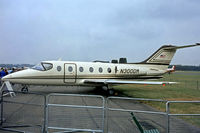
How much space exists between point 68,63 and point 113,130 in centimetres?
865

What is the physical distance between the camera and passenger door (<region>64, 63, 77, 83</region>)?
41.7 ft

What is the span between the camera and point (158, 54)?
50.9 ft

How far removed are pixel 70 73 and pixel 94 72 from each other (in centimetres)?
209

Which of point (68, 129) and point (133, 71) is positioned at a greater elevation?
point (133, 71)

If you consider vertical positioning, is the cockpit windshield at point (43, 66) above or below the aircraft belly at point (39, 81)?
above

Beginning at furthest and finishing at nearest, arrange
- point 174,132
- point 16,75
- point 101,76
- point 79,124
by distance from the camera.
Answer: point 101,76 → point 16,75 → point 79,124 → point 174,132

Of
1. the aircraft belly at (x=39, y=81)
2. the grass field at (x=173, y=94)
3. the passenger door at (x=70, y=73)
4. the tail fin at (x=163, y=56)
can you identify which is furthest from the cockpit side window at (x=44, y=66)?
the tail fin at (x=163, y=56)

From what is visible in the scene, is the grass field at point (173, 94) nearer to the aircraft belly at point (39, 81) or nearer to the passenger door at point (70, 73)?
the passenger door at point (70, 73)

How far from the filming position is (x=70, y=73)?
12.8 meters

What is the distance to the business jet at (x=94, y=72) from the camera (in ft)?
39.5

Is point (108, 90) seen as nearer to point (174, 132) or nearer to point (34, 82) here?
point (34, 82)

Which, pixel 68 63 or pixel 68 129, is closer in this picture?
pixel 68 129

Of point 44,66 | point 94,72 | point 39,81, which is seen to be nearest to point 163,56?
point 94,72

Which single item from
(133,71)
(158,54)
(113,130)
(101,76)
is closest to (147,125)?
(113,130)
